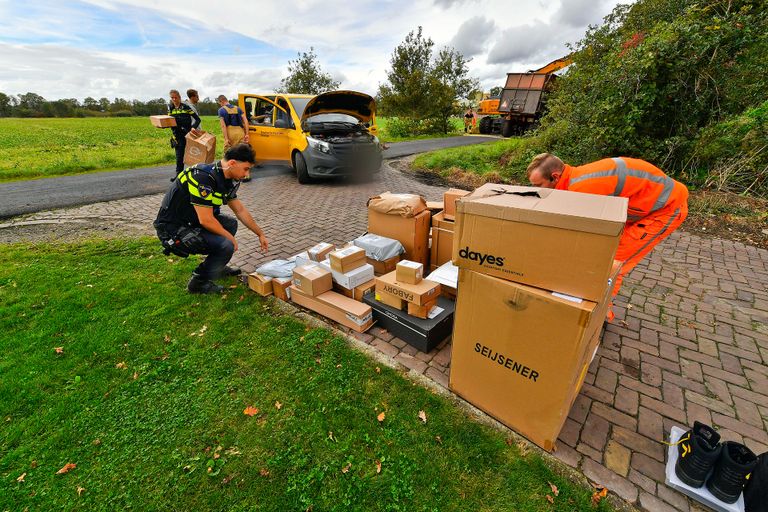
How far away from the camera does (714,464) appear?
187 centimetres

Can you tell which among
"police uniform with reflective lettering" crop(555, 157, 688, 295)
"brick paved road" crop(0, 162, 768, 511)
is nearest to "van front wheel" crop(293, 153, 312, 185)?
"brick paved road" crop(0, 162, 768, 511)

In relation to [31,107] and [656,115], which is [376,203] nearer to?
[656,115]

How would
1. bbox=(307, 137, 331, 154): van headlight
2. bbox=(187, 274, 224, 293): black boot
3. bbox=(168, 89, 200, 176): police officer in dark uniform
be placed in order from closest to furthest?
bbox=(187, 274, 224, 293): black boot, bbox=(168, 89, 200, 176): police officer in dark uniform, bbox=(307, 137, 331, 154): van headlight

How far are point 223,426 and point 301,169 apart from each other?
292 inches

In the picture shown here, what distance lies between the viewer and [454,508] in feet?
6.15

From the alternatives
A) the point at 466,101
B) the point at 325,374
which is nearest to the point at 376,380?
the point at 325,374

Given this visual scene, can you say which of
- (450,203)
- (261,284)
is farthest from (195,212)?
(450,203)

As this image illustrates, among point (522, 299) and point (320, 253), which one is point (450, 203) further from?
point (522, 299)

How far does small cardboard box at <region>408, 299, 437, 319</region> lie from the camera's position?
2922 millimetres

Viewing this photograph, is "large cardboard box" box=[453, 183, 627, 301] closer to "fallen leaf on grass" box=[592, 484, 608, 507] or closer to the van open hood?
"fallen leaf on grass" box=[592, 484, 608, 507]

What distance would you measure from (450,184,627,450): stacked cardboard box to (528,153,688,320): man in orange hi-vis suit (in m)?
0.75

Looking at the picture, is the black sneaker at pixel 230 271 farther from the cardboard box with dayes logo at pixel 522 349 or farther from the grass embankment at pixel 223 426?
the cardboard box with dayes logo at pixel 522 349

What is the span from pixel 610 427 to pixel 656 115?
8.28 metres

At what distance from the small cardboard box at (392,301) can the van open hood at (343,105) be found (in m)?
6.69
